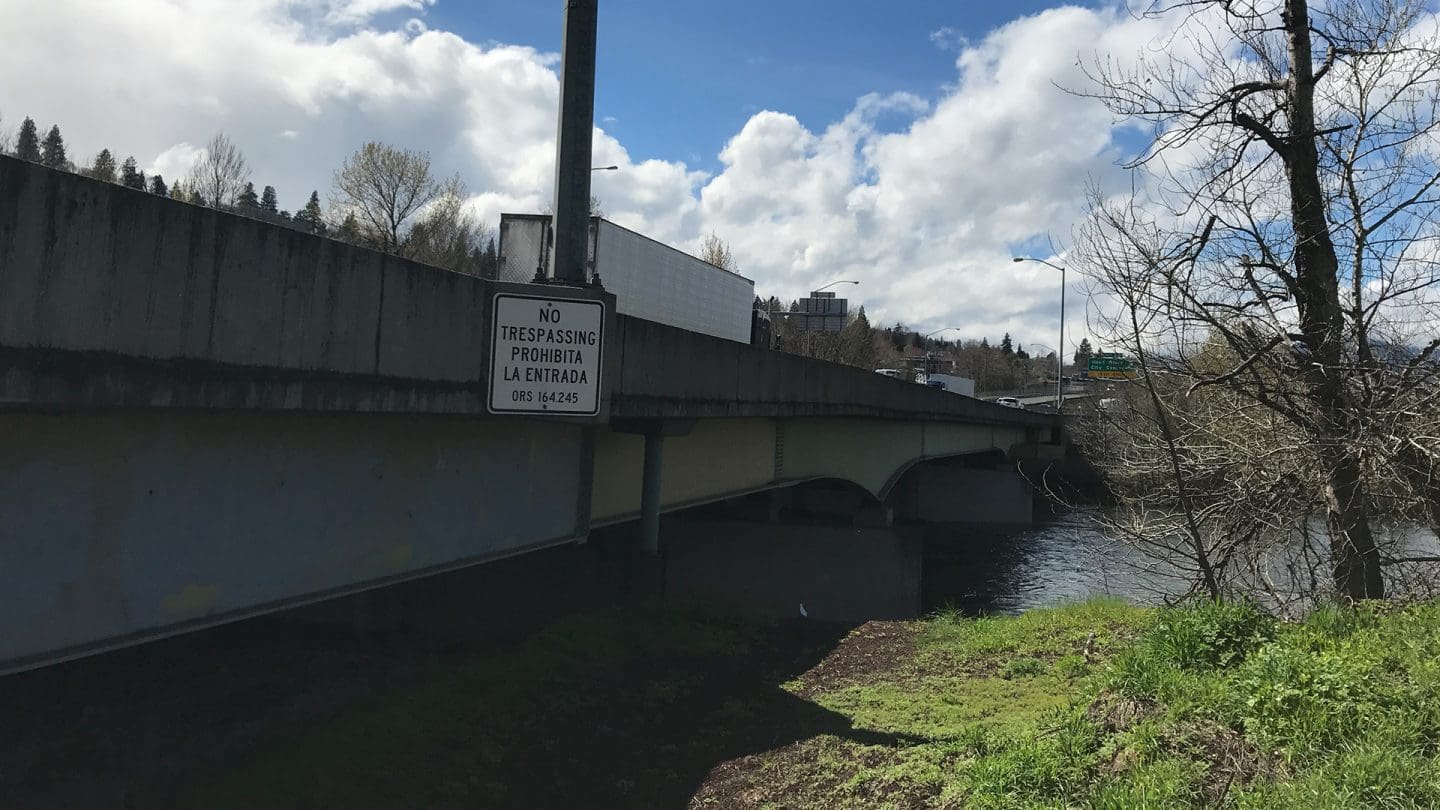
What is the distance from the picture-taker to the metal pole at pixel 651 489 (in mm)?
11617

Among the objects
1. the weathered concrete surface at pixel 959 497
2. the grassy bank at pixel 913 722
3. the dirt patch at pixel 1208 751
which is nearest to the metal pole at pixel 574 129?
the grassy bank at pixel 913 722

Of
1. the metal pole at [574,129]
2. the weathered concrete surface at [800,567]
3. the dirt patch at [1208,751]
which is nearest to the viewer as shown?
the dirt patch at [1208,751]

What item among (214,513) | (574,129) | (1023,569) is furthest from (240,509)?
(1023,569)

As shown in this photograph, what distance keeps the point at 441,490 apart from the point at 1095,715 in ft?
16.7

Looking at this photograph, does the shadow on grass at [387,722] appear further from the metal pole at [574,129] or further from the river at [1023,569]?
the river at [1023,569]

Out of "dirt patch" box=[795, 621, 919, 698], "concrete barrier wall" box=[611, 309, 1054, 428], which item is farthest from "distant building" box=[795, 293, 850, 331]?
"dirt patch" box=[795, 621, 919, 698]

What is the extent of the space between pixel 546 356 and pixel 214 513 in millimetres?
2152

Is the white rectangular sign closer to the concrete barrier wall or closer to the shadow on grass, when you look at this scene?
the concrete barrier wall

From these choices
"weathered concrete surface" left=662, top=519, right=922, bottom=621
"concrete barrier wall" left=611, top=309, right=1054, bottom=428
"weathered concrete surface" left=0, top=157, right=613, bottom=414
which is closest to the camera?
"weathered concrete surface" left=0, top=157, right=613, bottom=414

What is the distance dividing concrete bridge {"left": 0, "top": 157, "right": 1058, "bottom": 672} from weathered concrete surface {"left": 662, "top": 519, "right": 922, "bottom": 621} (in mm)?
9779

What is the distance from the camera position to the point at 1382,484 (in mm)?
8047

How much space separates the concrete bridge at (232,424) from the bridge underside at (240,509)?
0.04 ft

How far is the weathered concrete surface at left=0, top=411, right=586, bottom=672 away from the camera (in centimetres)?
454

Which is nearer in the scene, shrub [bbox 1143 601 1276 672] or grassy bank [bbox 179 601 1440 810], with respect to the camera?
grassy bank [bbox 179 601 1440 810]
